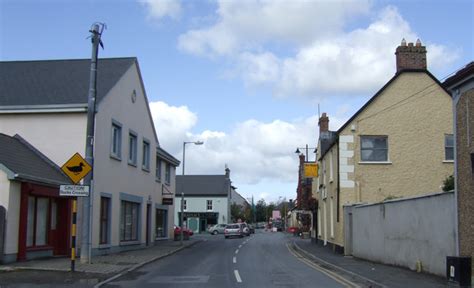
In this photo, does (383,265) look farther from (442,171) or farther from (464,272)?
(442,171)

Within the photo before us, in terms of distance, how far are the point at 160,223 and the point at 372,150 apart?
54.0 feet

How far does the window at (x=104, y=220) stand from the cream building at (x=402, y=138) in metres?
11.3

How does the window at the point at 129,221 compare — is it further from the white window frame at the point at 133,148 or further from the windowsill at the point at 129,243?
the white window frame at the point at 133,148

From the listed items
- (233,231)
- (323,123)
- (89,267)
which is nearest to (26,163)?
(89,267)

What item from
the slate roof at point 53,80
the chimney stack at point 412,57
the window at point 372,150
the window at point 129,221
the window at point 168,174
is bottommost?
the window at point 129,221

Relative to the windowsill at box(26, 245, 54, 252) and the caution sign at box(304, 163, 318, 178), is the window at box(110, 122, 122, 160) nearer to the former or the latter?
the windowsill at box(26, 245, 54, 252)

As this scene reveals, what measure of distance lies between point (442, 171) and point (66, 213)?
17859 mm

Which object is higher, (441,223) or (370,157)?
(370,157)

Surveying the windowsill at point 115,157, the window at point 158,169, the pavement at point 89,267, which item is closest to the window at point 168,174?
the window at point 158,169

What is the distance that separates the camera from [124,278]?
16484 mm

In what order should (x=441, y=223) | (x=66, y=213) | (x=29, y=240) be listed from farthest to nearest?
(x=66, y=213)
(x=29, y=240)
(x=441, y=223)

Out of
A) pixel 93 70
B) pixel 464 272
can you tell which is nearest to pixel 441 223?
pixel 464 272

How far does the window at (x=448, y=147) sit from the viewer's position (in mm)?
27734

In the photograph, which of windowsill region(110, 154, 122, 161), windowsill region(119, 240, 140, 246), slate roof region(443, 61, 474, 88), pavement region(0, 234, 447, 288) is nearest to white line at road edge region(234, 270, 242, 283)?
pavement region(0, 234, 447, 288)
